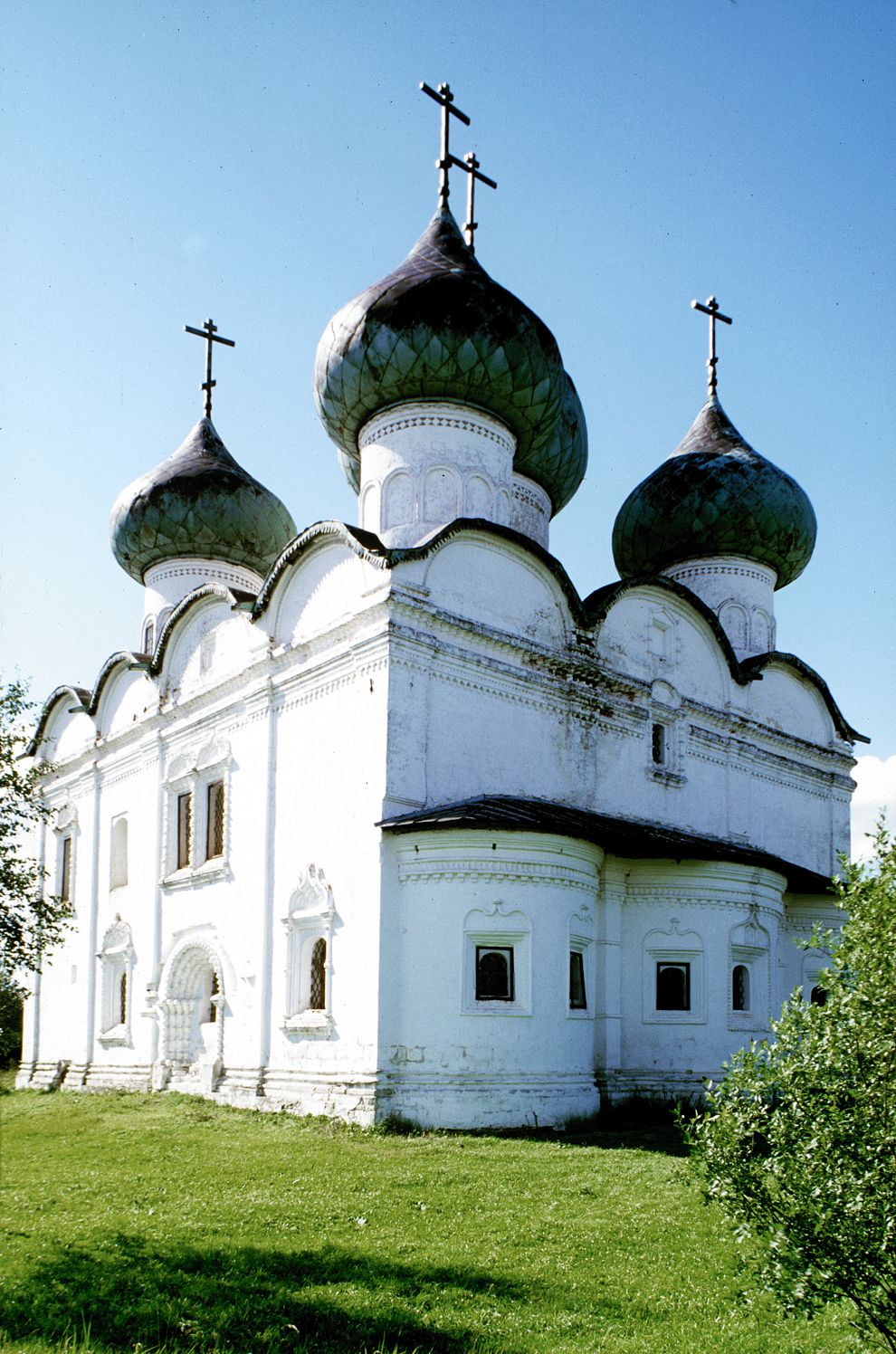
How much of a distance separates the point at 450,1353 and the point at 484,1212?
245cm

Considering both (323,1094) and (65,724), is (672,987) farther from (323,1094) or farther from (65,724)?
(65,724)

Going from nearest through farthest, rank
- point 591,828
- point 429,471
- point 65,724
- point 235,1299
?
point 235,1299, point 591,828, point 429,471, point 65,724

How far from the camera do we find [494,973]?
11102mm

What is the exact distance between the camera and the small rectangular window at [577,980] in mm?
11727

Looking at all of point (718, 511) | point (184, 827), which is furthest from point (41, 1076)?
point (718, 511)

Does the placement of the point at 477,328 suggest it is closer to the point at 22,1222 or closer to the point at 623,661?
the point at 623,661

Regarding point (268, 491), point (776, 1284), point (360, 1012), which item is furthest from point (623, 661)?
point (776, 1284)

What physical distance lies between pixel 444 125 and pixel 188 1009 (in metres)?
11.2

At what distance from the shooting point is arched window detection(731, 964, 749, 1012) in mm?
13125

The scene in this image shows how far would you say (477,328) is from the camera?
13492 mm

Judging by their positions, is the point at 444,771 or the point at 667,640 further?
the point at 667,640

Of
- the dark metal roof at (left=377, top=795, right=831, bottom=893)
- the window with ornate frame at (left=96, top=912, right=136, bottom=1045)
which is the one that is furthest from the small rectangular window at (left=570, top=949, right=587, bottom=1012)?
the window with ornate frame at (left=96, top=912, right=136, bottom=1045)

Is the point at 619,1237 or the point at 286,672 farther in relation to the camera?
the point at 286,672

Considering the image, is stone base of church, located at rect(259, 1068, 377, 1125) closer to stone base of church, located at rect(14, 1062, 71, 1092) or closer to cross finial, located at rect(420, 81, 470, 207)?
stone base of church, located at rect(14, 1062, 71, 1092)
